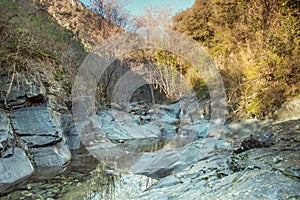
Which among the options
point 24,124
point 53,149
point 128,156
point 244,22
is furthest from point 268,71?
point 24,124

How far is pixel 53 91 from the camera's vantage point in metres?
4.40

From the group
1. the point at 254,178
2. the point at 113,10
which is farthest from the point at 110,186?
the point at 113,10

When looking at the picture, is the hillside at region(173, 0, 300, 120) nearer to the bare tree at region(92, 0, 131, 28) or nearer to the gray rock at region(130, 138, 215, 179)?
the gray rock at region(130, 138, 215, 179)

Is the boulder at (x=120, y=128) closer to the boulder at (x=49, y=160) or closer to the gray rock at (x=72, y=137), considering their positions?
the gray rock at (x=72, y=137)

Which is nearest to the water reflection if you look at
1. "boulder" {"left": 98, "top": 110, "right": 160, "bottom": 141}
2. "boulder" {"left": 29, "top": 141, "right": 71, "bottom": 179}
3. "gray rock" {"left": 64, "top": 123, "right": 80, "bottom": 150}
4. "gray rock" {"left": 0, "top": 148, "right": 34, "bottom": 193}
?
"boulder" {"left": 29, "top": 141, "right": 71, "bottom": 179}

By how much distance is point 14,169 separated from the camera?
2.52 meters

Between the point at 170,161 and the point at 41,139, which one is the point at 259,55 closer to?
the point at 170,161

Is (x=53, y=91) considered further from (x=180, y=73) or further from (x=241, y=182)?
(x=180, y=73)

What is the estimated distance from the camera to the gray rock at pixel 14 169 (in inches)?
90.4

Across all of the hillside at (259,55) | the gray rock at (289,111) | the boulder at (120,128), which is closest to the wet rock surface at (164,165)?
the gray rock at (289,111)

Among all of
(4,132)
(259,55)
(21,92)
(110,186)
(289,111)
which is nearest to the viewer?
(110,186)

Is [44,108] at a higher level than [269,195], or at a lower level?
higher

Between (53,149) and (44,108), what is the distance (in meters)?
0.82

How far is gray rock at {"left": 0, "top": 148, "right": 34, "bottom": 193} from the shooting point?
7.53 ft
